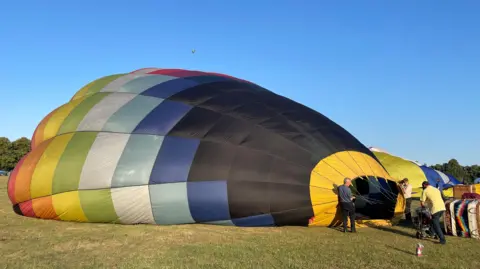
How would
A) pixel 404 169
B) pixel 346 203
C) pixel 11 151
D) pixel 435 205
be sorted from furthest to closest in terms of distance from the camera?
1. pixel 11 151
2. pixel 404 169
3. pixel 346 203
4. pixel 435 205

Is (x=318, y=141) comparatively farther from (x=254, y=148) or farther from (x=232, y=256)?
(x=232, y=256)

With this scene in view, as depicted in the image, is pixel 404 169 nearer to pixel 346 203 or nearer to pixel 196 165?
pixel 346 203

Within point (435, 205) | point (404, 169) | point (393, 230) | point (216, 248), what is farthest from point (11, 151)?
point (435, 205)

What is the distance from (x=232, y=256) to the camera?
5.53m

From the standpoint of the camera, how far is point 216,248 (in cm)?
600

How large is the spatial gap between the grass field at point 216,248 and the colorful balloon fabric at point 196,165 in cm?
41

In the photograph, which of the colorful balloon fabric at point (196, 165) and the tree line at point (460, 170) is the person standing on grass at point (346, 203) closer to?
the colorful balloon fabric at point (196, 165)

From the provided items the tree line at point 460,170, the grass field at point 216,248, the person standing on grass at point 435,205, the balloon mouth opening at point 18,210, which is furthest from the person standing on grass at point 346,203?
the tree line at point 460,170

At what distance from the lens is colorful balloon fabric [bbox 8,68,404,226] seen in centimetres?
776

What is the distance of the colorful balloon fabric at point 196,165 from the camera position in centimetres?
776

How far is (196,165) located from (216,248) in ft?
7.90

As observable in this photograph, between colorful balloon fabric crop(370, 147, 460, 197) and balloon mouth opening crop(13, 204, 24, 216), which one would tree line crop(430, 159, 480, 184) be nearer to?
colorful balloon fabric crop(370, 147, 460, 197)

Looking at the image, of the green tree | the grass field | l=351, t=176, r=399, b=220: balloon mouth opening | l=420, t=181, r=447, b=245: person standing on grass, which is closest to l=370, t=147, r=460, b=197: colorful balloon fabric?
l=351, t=176, r=399, b=220: balloon mouth opening

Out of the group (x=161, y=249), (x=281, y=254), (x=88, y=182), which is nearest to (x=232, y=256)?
(x=281, y=254)
